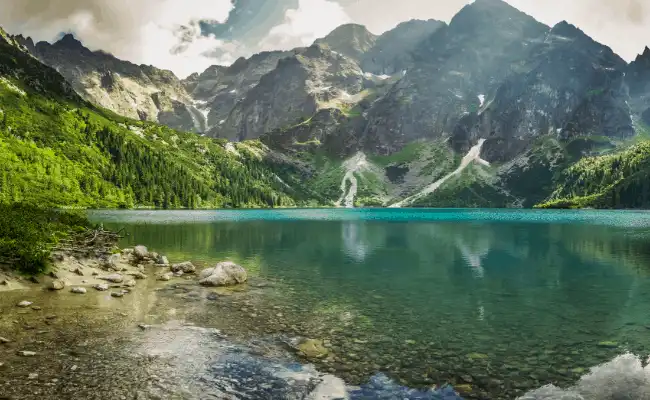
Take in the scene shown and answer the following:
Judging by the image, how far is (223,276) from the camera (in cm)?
4112

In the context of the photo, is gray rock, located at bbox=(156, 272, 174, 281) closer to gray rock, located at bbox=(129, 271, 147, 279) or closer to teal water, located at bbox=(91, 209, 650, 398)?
gray rock, located at bbox=(129, 271, 147, 279)

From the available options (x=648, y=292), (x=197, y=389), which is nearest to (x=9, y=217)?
(x=197, y=389)

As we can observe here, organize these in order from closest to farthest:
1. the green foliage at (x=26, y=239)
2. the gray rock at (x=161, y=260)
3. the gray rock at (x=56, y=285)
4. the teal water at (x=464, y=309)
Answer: the teal water at (x=464, y=309), the gray rock at (x=56, y=285), the green foliage at (x=26, y=239), the gray rock at (x=161, y=260)

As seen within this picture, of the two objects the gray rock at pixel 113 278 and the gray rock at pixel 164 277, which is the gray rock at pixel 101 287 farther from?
the gray rock at pixel 164 277

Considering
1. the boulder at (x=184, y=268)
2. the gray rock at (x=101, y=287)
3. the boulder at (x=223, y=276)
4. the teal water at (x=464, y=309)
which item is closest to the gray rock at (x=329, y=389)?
the teal water at (x=464, y=309)

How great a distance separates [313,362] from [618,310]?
26.7 meters

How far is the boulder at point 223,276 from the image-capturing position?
40.4 metres

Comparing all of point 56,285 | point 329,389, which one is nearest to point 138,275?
point 56,285

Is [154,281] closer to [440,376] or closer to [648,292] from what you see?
[440,376]

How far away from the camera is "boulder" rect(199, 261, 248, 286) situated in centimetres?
4041

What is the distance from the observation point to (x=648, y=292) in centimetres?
4000

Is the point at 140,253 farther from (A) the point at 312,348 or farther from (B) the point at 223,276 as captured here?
(A) the point at 312,348

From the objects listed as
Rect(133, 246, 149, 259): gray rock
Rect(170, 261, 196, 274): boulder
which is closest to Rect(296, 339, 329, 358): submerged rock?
Rect(170, 261, 196, 274): boulder

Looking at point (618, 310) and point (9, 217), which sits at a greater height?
point (9, 217)
